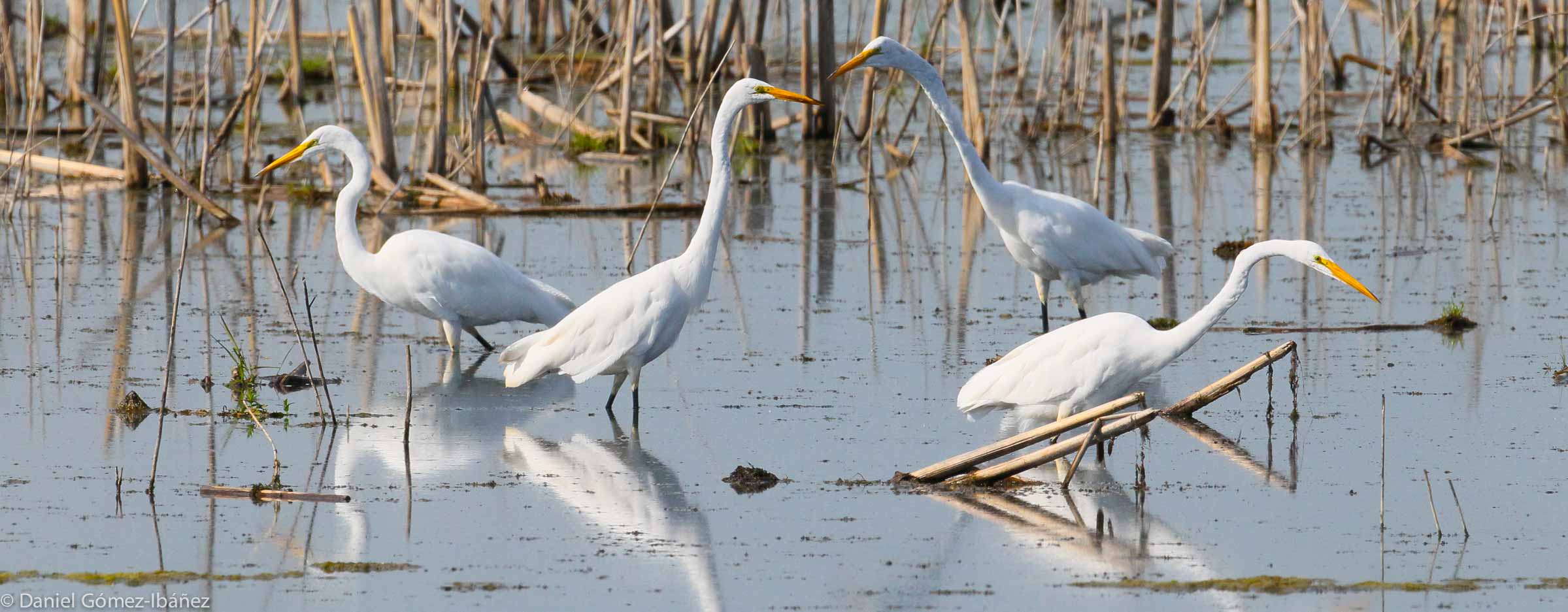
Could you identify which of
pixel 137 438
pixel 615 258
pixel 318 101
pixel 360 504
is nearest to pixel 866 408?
pixel 360 504

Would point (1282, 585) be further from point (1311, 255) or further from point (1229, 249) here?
point (1229, 249)

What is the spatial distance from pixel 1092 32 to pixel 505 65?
689cm

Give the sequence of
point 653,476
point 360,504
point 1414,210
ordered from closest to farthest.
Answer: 1. point 360,504
2. point 653,476
3. point 1414,210

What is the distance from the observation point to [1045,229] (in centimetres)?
891

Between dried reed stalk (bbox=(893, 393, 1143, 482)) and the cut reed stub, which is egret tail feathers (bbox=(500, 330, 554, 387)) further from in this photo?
dried reed stalk (bbox=(893, 393, 1143, 482))

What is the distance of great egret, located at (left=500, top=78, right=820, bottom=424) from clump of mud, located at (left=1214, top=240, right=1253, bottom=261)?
468 centimetres

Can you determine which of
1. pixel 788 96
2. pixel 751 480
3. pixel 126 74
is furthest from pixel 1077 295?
pixel 126 74

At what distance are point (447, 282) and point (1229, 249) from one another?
5.18m

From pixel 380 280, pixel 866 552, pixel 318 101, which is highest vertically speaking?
pixel 318 101

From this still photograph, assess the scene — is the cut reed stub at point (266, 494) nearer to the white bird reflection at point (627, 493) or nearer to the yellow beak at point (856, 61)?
the white bird reflection at point (627, 493)

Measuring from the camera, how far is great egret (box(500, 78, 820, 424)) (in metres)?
7.03

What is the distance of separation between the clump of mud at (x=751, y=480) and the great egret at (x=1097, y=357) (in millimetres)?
950

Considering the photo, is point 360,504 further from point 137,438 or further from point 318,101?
point 318,101

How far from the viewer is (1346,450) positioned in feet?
21.4
